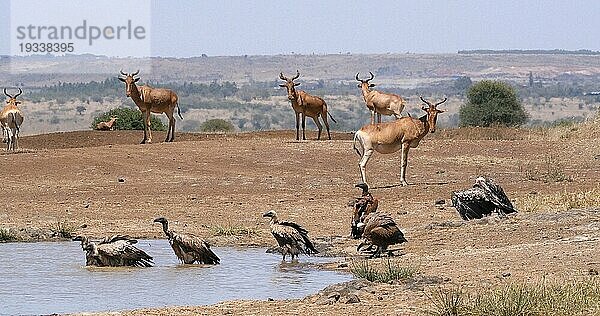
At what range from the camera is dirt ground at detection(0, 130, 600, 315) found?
13.2m

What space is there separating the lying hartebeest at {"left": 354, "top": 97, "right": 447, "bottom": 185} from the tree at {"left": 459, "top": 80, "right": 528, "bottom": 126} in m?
35.1

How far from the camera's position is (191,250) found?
603 inches

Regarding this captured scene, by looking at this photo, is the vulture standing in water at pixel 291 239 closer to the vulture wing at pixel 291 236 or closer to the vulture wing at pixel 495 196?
the vulture wing at pixel 291 236

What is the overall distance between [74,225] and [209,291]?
6.27m

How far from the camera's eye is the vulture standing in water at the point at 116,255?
1504 centimetres

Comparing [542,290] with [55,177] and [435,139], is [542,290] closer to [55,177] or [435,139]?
[55,177]

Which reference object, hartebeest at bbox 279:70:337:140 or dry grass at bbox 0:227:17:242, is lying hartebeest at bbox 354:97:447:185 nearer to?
dry grass at bbox 0:227:17:242

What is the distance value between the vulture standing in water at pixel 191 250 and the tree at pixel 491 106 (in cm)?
4429

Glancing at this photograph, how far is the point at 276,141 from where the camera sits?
32875 mm

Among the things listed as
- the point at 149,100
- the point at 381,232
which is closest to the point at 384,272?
the point at 381,232

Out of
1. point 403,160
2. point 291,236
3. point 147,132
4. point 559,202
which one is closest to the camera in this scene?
point 291,236

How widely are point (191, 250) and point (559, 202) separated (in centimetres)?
646

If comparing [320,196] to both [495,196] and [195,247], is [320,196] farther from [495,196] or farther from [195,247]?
[195,247]

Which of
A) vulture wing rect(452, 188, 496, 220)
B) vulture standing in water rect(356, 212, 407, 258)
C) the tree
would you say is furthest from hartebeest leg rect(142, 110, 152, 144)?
the tree
